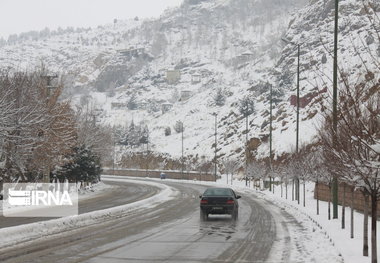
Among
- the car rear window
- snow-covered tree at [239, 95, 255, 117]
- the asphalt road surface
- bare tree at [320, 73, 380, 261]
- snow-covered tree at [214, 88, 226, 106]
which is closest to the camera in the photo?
bare tree at [320, 73, 380, 261]

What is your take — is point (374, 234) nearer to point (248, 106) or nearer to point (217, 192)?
point (217, 192)

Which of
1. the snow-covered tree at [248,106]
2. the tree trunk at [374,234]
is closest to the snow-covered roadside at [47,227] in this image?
the tree trunk at [374,234]

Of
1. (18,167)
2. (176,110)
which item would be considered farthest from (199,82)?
(18,167)

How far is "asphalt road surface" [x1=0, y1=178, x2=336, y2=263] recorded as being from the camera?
40.5 ft

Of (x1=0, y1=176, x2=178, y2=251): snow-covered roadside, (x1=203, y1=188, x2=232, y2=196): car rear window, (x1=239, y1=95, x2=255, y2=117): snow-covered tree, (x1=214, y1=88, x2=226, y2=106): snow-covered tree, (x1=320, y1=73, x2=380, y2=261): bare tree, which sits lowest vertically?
(x1=0, y1=176, x2=178, y2=251): snow-covered roadside

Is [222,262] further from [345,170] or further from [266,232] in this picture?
[266,232]

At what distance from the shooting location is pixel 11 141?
2723 centimetres

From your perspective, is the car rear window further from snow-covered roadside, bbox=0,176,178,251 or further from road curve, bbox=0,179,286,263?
snow-covered roadside, bbox=0,176,178,251

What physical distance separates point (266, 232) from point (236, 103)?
345 feet

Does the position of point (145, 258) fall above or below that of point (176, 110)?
below

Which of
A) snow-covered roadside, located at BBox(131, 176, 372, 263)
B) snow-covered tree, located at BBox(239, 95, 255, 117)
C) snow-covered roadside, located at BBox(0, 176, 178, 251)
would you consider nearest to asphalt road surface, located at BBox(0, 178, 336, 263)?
snow-covered roadside, located at BBox(131, 176, 372, 263)

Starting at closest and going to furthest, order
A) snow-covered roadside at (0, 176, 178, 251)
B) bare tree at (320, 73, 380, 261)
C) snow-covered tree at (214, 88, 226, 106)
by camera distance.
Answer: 1. bare tree at (320, 73, 380, 261)
2. snow-covered roadside at (0, 176, 178, 251)
3. snow-covered tree at (214, 88, 226, 106)

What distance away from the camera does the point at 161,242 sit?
1513 centimetres

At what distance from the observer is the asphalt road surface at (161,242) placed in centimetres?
1234
